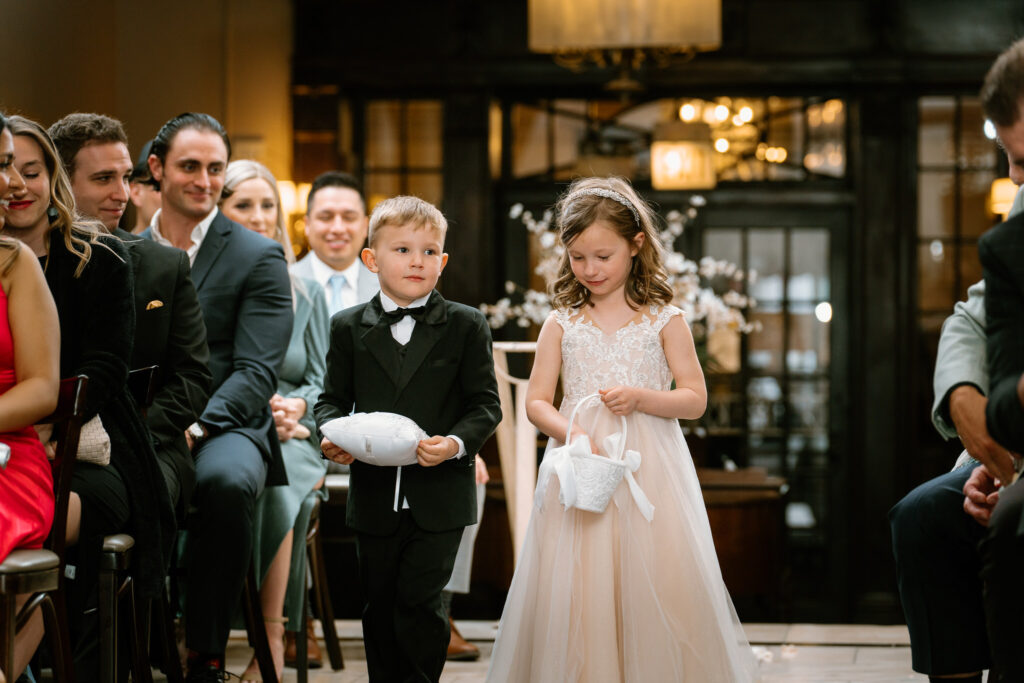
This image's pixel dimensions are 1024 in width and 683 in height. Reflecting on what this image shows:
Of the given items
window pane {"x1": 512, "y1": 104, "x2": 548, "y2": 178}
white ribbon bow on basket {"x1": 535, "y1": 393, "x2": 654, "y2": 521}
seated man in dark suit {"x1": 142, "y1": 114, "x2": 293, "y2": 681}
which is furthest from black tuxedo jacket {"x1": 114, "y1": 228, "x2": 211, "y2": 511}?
window pane {"x1": 512, "y1": 104, "x2": 548, "y2": 178}

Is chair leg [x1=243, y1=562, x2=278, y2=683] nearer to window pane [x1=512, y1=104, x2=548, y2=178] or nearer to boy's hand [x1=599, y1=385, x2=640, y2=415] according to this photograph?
boy's hand [x1=599, y1=385, x2=640, y2=415]

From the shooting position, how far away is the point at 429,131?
774cm

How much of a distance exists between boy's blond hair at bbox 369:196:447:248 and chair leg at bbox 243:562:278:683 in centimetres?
108

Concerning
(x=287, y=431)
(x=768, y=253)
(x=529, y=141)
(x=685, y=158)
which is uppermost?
(x=529, y=141)

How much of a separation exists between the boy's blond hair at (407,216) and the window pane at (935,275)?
5585mm

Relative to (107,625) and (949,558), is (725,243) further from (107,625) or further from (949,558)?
(107,625)

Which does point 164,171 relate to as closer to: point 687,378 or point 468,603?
point 687,378

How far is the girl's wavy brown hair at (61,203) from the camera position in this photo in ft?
8.77

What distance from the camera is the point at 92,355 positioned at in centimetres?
267

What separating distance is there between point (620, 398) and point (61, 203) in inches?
52.4

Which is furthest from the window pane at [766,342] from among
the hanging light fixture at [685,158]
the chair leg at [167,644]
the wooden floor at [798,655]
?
the chair leg at [167,644]

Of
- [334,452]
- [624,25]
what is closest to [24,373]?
[334,452]

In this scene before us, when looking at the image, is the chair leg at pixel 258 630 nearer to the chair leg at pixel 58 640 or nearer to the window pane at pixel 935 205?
the chair leg at pixel 58 640

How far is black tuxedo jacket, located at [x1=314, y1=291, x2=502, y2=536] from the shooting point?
2727 millimetres
